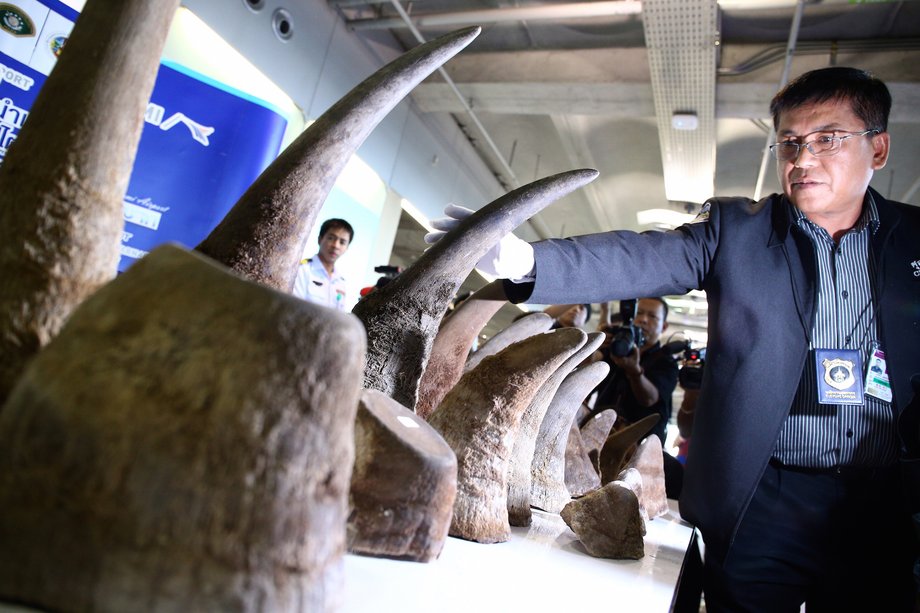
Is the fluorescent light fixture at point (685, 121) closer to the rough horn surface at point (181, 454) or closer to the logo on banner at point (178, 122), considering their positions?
the logo on banner at point (178, 122)

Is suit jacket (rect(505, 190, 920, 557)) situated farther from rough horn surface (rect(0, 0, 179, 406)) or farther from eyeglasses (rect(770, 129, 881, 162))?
rough horn surface (rect(0, 0, 179, 406))

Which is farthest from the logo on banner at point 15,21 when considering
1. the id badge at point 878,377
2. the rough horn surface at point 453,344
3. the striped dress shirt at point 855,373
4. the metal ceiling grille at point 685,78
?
the metal ceiling grille at point 685,78

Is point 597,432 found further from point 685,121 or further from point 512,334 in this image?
point 685,121

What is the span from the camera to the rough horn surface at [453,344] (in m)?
1.01

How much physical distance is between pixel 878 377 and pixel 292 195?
51.4 inches

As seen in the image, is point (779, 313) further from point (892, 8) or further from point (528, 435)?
point (892, 8)

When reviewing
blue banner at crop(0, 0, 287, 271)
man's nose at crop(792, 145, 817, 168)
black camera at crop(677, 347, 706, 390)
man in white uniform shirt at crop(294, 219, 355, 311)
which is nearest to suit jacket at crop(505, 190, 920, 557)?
man's nose at crop(792, 145, 817, 168)

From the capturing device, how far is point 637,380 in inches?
98.0

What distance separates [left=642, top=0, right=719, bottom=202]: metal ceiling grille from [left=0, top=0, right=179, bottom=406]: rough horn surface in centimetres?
404

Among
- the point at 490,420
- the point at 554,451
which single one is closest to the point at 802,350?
the point at 554,451

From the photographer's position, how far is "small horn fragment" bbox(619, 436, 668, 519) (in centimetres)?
155

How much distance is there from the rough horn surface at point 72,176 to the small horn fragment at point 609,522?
32.1 inches

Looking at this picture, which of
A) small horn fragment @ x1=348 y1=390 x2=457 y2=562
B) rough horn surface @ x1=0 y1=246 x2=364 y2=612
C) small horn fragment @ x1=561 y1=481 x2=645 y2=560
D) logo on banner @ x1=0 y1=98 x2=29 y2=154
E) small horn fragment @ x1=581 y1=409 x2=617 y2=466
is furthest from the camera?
logo on banner @ x1=0 y1=98 x2=29 y2=154

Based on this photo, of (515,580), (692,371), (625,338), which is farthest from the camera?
(692,371)
